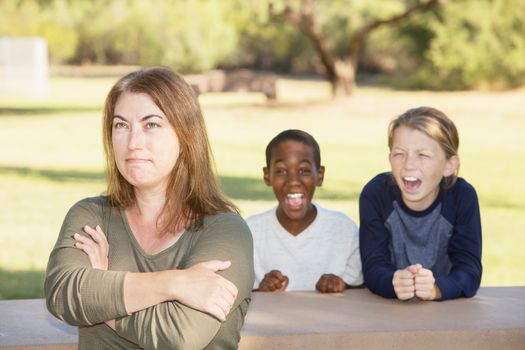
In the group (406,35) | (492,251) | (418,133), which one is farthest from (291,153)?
(406,35)

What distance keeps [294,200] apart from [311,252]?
0.73 feet

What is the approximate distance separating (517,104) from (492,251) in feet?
61.9

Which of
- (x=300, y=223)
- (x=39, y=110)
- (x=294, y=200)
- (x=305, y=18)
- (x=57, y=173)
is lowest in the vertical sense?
(x=39, y=110)

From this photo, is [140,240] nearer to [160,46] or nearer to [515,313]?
[515,313]

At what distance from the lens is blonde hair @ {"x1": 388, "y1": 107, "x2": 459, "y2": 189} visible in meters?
3.40

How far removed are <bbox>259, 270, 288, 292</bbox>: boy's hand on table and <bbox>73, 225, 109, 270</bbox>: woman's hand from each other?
1.10 m

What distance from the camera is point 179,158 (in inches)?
98.4

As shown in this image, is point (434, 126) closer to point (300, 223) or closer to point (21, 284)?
point (300, 223)

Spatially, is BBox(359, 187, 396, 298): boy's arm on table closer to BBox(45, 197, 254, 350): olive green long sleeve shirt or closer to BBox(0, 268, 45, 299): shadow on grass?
BBox(45, 197, 254, 350): olive green long sleeve shirt

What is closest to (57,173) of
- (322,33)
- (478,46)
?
(322,33)

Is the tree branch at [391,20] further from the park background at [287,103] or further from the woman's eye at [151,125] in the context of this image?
the woman's eye at [151,125]

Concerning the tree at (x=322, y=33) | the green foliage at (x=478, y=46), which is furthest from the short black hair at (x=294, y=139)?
the green foliage at (x=478, y=46)

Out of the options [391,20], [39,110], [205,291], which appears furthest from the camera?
[39,110]

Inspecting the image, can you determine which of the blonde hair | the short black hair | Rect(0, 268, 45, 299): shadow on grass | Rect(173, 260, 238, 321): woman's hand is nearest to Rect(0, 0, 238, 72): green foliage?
Rect(0, 268, 45, 299): shadow on grass
